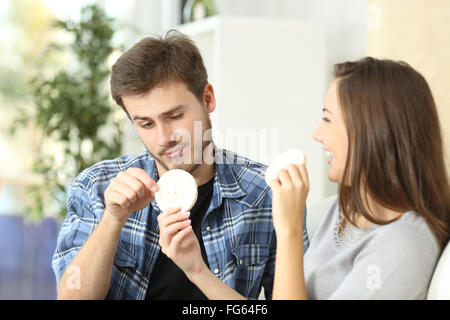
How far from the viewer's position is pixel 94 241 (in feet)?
5.03

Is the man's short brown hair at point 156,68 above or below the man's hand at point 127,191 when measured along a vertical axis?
above

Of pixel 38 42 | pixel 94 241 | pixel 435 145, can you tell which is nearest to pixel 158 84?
pixel 94 241

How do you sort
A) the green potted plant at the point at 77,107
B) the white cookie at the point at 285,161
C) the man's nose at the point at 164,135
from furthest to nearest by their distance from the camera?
the green potted plant at the point at 77,107, the man's nose at the point at 164,135, the white cookie at the point at 285,161

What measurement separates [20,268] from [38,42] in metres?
1.63

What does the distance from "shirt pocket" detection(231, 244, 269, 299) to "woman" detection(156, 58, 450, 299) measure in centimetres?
33

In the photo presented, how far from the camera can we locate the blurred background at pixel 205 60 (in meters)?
1.94

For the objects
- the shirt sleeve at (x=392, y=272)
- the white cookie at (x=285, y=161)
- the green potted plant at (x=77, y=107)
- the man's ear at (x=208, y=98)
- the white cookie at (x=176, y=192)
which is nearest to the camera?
the shirt sleeve at (x=392, y=272)

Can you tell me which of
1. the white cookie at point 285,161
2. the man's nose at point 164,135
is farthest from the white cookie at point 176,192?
the white cookie at point 285,161

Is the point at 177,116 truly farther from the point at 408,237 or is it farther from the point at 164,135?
the point at 408,237

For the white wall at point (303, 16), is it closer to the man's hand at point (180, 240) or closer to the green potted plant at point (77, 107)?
the green potted plant at point (77, 107)

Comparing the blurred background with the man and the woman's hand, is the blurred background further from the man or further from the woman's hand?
the woman's hand

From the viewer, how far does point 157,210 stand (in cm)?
177

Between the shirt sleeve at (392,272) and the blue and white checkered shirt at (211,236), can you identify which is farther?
the blue and white checkered shirt at (211,236)
